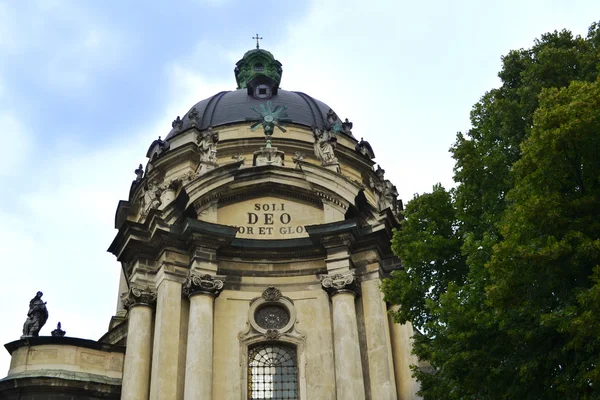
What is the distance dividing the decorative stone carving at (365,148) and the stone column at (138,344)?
1491 cm

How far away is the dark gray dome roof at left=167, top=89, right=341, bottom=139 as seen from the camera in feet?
110

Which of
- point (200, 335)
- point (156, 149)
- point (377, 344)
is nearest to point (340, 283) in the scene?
point (377, 344)

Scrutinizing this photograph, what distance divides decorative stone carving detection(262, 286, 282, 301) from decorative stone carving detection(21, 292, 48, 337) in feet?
23.4

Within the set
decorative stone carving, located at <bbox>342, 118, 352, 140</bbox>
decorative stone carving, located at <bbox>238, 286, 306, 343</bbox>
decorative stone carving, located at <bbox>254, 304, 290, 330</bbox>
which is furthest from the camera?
decorative stone carving, located at <bbox>342, 118, 352, 140</bbox>

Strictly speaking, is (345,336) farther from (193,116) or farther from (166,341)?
(193,116)

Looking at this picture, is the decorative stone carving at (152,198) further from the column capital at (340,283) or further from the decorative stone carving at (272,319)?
the column capital at (340,283)

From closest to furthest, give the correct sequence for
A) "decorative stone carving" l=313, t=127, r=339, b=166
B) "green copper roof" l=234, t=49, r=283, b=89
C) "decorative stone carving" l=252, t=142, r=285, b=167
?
"decorative stone carving" l=252, t=142, r=285, b=167 < "decorative stone carving" l=313, t=127, r=339, b=166 < "green copper roof" l=234, t=49, r=283, b=89

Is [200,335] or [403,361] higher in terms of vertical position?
[200,335]

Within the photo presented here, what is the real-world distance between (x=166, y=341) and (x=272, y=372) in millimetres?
3318

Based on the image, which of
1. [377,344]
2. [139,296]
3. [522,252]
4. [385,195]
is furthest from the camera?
[385,195]

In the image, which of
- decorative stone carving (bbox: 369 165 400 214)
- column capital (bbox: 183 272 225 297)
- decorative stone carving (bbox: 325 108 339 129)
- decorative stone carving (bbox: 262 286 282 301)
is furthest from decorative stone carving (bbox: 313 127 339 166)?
decorative stone carving (bbox: 325 108 339 129)

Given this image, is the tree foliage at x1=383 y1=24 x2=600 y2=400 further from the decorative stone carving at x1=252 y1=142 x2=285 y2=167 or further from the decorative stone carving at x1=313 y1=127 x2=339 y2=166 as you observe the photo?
the decorative stone carving at x1=252 y1=142 x2=285 y2=167

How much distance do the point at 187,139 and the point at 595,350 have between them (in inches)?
925

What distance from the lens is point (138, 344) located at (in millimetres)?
20562
